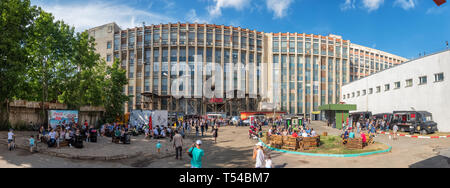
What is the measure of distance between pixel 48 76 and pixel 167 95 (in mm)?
30963

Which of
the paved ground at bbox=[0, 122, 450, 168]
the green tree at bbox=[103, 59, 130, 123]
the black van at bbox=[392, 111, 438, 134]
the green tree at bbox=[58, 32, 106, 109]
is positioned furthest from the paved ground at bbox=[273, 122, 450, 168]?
the green tree at bbox=[103, 59, 130, 123]

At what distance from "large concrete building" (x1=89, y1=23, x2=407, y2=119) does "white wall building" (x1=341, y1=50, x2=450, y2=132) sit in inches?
937

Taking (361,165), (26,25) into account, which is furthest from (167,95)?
(361,165)

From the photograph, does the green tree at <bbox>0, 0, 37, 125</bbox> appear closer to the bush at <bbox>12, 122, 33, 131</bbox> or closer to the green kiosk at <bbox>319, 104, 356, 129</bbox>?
the bush at <bbox>12, 122, 33, 131</bbox>

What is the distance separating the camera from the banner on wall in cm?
1781

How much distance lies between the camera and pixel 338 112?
103 ft

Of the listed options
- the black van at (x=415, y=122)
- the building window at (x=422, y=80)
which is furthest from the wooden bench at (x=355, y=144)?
the building window at (x=422, y=80)

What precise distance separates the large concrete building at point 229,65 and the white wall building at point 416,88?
23798mm

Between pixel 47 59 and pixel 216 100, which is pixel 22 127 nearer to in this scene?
pixel 47 59

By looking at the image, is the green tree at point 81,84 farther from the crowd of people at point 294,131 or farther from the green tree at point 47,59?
the crowd of people at point 294,131

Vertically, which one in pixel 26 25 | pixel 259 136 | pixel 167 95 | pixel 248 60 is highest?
pixel 248 60

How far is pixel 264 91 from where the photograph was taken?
60.1 meters

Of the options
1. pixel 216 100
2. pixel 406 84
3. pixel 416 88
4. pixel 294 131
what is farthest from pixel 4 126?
pixel 406 84
